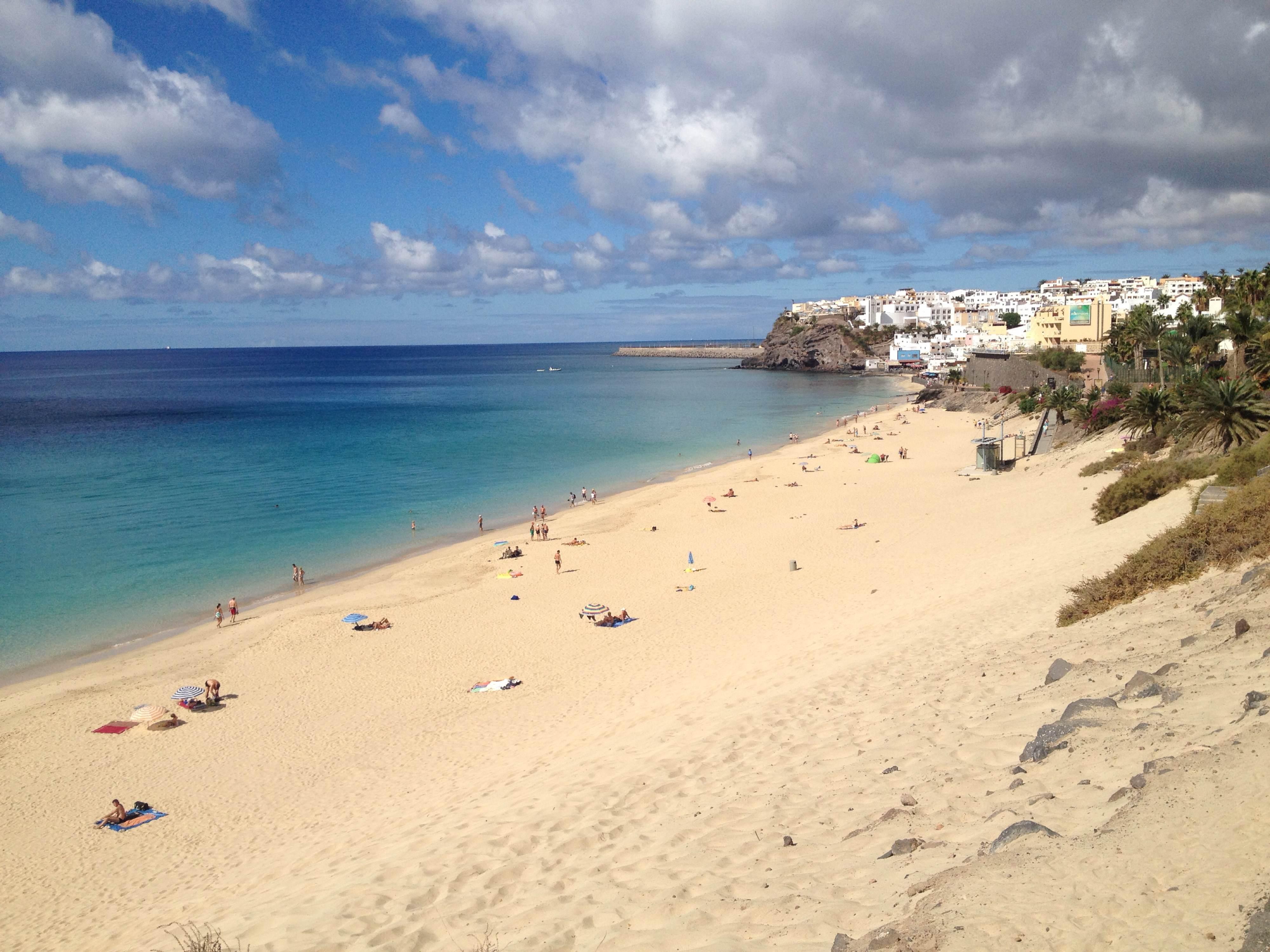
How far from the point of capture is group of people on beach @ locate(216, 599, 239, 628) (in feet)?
69.7

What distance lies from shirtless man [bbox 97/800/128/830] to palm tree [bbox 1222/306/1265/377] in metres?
30.0

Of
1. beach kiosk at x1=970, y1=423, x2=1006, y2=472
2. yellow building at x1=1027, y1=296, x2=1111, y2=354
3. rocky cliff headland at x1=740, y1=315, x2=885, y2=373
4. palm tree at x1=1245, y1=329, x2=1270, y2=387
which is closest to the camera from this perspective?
palm tree at x1=1245, y1=329, x2=1270, y2=387

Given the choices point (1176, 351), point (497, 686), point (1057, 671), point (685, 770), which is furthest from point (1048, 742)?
point (1176, 351)

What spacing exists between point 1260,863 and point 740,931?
9.73 feet

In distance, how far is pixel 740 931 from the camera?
5.23 metres

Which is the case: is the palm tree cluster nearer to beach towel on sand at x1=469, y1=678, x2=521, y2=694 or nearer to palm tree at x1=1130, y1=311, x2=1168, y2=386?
palm tree at x1=1130, y1=311, x2=1168, y2=386

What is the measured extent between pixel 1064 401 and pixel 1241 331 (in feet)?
34.4

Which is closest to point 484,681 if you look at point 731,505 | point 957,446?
point 731,505

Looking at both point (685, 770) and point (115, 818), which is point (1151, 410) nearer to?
point (685, 770)

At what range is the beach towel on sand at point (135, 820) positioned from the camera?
37.4ft

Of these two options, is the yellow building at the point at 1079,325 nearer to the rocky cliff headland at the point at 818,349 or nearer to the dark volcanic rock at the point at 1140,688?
the dark volcanic rock at the point at 1140,688

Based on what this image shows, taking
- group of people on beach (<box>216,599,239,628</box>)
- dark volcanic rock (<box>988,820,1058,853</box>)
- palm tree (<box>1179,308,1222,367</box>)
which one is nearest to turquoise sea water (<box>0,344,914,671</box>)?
group of people on beach (<box>216,599,239,628</box>)

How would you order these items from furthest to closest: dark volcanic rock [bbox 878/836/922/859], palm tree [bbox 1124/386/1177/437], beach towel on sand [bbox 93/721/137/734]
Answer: palm tree [bbox 1124/386/1177/437]
beach towel on sand [bbox 93/721/137/734]
dark volcanic rock [bbox 878/836/922/859]

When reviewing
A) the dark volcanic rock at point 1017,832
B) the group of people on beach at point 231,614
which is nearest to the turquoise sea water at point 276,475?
the group of people on beach at point 231,614
